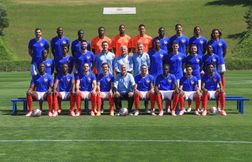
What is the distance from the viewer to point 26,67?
148ft

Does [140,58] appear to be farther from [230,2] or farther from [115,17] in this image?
[230,2]

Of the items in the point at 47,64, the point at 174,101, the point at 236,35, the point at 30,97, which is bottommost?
the point at 174,101

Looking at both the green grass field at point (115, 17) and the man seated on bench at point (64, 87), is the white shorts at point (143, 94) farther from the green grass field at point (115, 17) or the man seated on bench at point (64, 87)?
the green grass field at point (115, 17)

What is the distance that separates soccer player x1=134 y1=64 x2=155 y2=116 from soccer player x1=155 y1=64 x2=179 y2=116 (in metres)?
0.15

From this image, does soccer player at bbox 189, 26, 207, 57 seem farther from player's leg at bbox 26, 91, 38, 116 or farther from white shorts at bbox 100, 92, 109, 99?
player's leg at bbox 26, 91, 38, 116

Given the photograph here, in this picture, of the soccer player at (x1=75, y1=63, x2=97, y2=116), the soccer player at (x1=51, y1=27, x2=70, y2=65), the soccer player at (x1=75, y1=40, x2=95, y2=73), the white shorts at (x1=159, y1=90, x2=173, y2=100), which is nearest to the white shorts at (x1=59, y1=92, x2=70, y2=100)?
the soccer player at (x1=75, y1=63, x2=97, y2=116)

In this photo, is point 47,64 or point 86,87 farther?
point 47,64

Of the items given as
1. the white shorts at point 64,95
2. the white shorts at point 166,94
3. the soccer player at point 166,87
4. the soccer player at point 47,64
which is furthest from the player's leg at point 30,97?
the white shorts at point 166,94

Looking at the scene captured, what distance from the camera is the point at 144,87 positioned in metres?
14.3

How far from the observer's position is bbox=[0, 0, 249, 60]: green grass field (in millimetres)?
65125

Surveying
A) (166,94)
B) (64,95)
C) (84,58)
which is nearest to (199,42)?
(166,94)

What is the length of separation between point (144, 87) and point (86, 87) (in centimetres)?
148

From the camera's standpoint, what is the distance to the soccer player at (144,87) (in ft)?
46.0

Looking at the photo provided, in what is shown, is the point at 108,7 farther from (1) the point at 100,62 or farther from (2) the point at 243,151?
(2) the point at 243,151
